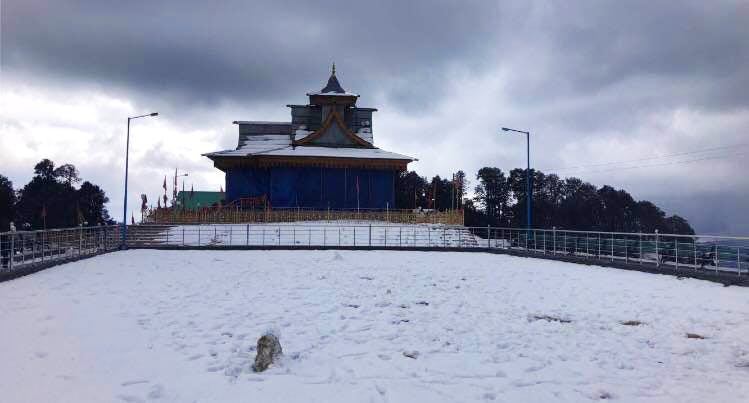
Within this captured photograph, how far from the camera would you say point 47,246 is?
56.0 feet

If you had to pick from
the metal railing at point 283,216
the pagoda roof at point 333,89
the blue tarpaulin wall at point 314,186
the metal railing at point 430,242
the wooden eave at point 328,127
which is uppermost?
the pagoda roof at point 333,89

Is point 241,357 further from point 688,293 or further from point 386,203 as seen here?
point 386,203

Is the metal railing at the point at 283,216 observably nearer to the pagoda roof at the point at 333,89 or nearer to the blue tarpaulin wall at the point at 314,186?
the blue tarpaulin wall at the point at 314,186

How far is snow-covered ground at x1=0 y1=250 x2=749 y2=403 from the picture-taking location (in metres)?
5.55

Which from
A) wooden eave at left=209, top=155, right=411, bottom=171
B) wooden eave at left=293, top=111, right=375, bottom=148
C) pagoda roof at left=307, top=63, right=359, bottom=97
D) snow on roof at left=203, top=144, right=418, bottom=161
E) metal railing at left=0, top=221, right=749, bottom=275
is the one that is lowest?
metal railing at left=0, top=221, right=749, bottom=275

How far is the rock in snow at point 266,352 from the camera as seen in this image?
20.2ft

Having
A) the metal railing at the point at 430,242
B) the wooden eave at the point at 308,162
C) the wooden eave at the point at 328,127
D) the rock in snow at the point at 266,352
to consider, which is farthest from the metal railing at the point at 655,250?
the wooden eave at the point at 328,127

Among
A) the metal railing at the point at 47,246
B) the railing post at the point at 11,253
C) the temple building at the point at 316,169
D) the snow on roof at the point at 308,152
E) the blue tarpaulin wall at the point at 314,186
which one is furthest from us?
the blue tarpaulin wall at the point at 314,186

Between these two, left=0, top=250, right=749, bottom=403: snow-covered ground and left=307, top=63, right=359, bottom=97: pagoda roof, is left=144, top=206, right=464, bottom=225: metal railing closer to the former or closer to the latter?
left=307, top=63, right=359, bottom=97: pagoda roof

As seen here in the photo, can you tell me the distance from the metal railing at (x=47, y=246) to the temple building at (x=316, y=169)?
58.8 feet

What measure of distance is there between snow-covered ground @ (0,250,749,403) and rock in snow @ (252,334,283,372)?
176 mm

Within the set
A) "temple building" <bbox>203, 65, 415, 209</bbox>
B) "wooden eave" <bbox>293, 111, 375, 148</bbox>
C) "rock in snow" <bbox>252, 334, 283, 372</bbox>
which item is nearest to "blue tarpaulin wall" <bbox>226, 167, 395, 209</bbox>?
"temple building" <bbox>203, 65, 415, 209</bbox>

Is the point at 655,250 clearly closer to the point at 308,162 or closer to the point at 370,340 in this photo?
the point at 370,340

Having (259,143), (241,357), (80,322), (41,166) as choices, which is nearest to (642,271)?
(241,357)
